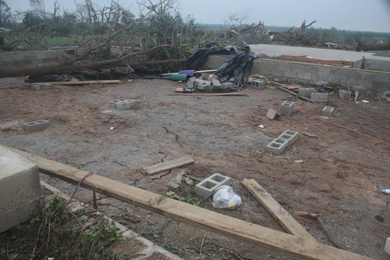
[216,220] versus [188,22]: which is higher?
[188,22]

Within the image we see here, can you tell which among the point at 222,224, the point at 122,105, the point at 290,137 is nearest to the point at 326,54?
the point at 290,137

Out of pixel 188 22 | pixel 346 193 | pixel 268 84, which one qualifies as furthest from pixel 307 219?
pixel 188 22

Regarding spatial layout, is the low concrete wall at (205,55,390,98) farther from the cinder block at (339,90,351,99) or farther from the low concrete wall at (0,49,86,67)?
the low concrete wall at (0,49,86,67)

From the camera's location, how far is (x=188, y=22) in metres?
11.7

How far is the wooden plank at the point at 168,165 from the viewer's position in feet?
11.0

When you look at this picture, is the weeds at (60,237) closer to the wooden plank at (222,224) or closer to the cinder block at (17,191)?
the cinder block at (17,191)

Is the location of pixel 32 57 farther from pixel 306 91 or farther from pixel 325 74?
pixel 325 74

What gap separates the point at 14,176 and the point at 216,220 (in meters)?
1.47

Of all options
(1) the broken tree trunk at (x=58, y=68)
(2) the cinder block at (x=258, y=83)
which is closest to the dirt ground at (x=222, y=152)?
(1) the broken tree trunk at (x=58, y=68)

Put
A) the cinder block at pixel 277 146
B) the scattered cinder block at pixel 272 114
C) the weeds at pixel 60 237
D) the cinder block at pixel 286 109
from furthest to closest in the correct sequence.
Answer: the cinder block at pixel 286 109 → the scattered cinder block at pixel 272 114 → the cinder block at pixel 277 146 → the weeds at pixel 60 237

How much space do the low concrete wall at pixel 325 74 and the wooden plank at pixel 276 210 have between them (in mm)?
6044

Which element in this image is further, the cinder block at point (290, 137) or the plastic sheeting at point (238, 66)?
the plastic sheeting at point (238, 66)

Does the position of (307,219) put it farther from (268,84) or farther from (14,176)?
(268,84)

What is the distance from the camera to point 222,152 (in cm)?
404
